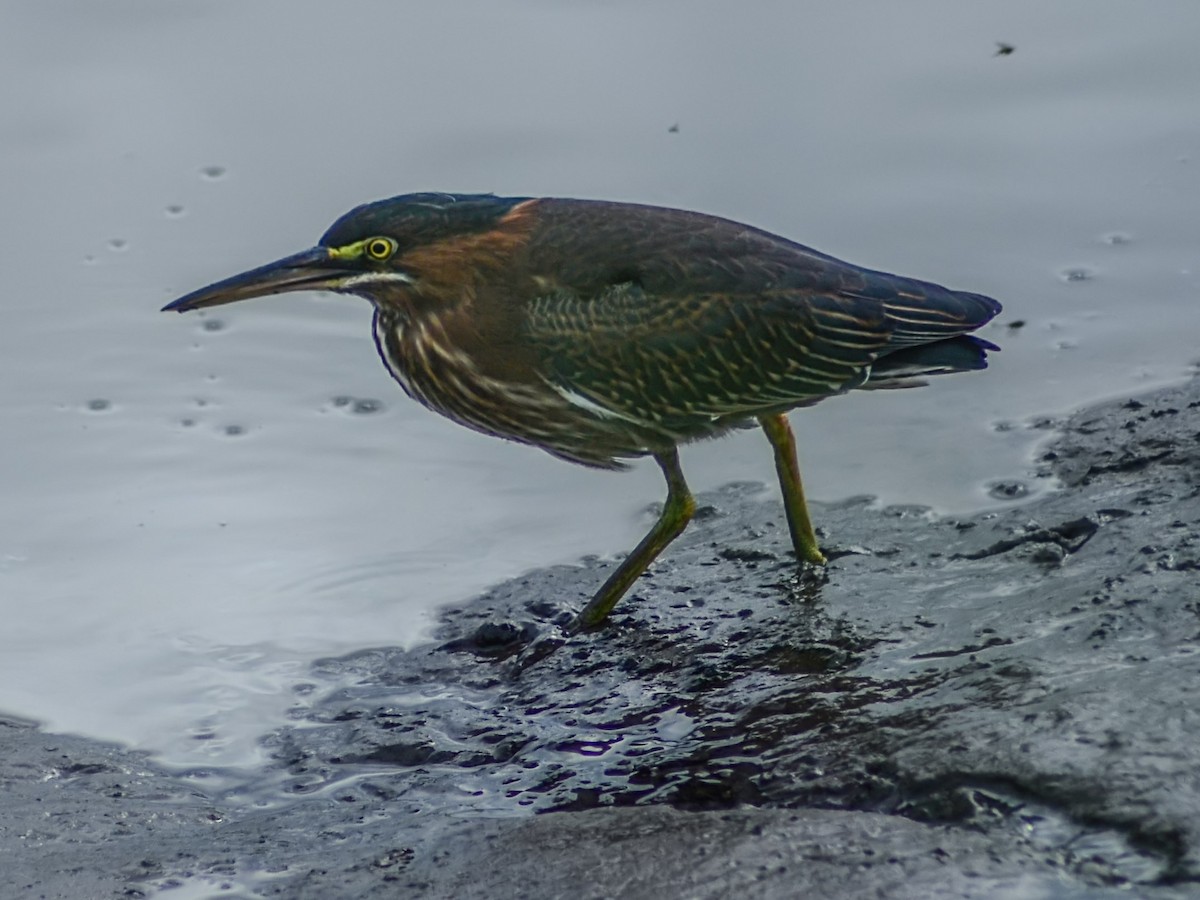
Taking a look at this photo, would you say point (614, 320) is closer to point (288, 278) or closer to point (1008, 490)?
point (288, 278)

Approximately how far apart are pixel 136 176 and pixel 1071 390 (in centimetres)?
457

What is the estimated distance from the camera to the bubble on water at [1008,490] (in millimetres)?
6113

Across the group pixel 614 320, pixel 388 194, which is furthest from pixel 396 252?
pixel 388 194

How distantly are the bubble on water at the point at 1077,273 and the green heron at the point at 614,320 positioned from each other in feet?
7.37

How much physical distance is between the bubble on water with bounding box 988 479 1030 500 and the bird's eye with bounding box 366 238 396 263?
2.37 meters

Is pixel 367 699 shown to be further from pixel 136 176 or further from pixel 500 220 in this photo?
pixel 136 176

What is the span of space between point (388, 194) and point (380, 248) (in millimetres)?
2964

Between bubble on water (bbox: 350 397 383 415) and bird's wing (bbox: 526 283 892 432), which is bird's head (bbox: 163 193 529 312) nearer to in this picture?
bird's wing (bbox: 526 283 892 432)

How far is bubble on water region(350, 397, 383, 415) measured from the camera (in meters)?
7.18

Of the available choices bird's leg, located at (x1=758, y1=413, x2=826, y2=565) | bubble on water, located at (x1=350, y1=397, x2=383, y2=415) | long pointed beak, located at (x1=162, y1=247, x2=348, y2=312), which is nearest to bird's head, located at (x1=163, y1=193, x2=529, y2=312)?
long pointed beak, located at (x1=162, y1=247, x2=348, y2=312)

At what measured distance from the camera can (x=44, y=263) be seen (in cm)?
802

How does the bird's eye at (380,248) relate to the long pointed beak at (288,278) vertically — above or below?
above

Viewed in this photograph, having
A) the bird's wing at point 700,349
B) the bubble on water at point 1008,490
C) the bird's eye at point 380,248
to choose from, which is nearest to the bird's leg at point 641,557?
the bird's wing at point 700,349

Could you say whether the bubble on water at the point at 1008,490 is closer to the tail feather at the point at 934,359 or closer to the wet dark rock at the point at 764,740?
the wet dark rock at the point at 764,740
